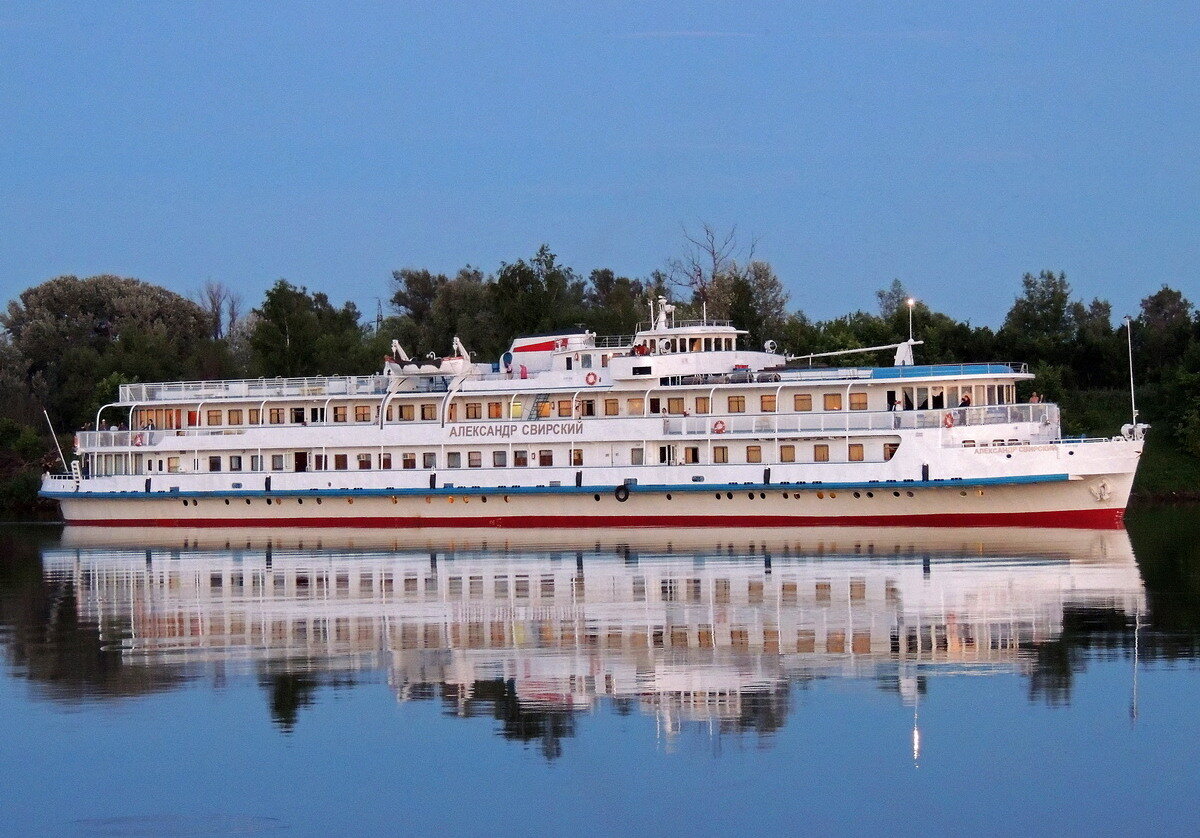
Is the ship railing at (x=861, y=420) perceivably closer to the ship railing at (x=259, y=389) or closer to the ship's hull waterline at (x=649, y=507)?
the ship's hull waterline at (x=649, y=507)

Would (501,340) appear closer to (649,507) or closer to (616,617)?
(649,507)

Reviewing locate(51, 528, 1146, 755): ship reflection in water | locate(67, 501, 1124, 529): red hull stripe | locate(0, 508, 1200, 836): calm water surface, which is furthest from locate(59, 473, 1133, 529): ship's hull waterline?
locate(0, 508, 1200, 836): calm water surface

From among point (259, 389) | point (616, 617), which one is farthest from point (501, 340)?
point (616, 617)

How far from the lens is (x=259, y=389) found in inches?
2398

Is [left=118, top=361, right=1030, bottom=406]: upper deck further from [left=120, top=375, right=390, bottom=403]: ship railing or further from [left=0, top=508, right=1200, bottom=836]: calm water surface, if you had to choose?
A: [left=0, top=508, right=1200, bottom=836]: calm water surface

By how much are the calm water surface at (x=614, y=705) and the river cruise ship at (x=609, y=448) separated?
16.1 meters

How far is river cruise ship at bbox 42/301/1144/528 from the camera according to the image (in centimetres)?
4959

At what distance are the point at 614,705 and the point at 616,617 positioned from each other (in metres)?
7.41

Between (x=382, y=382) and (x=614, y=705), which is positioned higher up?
(x=382, y=382)

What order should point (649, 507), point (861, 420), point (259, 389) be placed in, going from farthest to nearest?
1. point (259, 389)
2. point (649, 507)
3. point (861, 420)

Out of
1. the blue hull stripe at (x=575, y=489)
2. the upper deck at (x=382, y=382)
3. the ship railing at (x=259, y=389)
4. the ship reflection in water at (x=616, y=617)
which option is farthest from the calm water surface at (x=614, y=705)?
the ship railing at (x=259, y=389)

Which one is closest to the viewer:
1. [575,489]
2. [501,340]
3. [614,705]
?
[614,705]

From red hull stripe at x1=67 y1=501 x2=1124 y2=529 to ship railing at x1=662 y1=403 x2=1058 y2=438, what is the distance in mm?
2720

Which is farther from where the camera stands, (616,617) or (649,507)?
(649,507)
